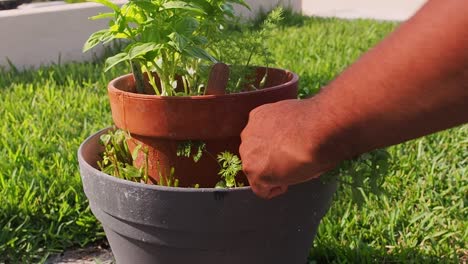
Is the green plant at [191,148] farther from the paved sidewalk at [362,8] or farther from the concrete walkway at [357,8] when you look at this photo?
the paved sidewalk at [362,8]

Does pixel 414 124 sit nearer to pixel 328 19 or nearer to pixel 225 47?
pixel 225 47

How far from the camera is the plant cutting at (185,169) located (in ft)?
5.13

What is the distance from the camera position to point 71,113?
3.39 metres

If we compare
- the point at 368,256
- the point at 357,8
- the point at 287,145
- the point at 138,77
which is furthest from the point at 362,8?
the point at 287,145

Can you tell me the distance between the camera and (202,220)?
1545 mm

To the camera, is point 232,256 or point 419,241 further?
point 419,241

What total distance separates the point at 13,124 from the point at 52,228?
97 cm

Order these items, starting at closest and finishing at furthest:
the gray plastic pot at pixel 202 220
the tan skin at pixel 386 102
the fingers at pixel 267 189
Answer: the tan skin at pixel 386 102 → the fingers at pixel 267 189 → the gray plastic pot at pixel 202 220

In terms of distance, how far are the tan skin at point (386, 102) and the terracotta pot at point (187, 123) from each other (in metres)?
0.38

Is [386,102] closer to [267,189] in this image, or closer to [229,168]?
[267,189]

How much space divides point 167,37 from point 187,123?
8.6 inches

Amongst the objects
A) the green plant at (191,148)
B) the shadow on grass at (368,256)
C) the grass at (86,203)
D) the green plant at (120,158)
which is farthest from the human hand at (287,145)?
the shadow on grass at (368,256)

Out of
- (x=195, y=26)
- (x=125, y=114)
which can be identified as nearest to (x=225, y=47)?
(x=195, y=26)

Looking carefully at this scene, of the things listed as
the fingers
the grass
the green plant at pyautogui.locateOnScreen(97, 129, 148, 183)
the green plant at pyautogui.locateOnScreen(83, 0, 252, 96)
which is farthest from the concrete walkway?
the fingers
